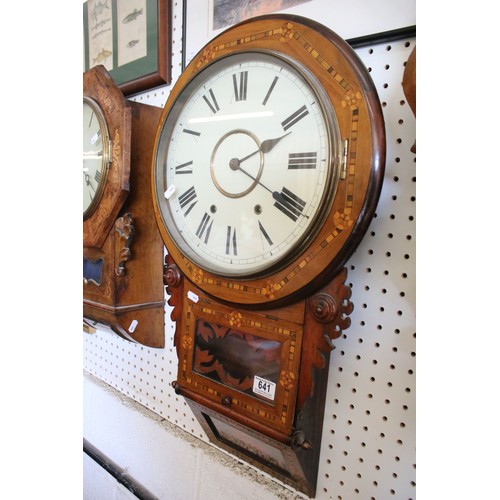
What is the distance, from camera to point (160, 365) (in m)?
1.18

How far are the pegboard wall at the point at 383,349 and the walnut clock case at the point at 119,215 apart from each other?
0.58 metres

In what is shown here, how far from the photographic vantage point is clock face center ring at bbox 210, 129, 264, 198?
73 cm

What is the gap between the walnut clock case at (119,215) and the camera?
99cm

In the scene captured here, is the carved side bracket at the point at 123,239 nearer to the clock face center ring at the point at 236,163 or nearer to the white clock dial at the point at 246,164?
the white clock dial at the point at 246,164

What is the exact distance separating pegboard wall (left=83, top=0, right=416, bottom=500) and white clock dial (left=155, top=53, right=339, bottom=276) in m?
0.16

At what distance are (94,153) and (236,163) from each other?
513 millimetres

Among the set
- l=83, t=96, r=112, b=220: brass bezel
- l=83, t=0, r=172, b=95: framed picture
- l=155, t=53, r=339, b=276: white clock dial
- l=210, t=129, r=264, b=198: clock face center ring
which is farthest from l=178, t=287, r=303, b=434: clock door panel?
l=83, t=0, r=172, b=95: framed picture

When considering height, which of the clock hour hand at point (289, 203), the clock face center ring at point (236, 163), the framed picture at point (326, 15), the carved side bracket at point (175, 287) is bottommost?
the carved side bracket at point (175, 287)

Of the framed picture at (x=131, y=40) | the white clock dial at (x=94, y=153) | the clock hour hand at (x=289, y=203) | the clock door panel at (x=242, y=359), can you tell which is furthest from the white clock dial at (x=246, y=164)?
the framed picture at (x=131, y=40)

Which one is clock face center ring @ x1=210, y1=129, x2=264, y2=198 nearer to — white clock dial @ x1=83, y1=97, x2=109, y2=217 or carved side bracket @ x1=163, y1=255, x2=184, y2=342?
carved side bracket @ x1=163, y1=255, x2=184, y2=342

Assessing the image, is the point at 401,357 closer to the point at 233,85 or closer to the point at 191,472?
the point at 233,85

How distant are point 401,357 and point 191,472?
2.50ft

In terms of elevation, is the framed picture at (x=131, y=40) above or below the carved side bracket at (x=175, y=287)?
above
